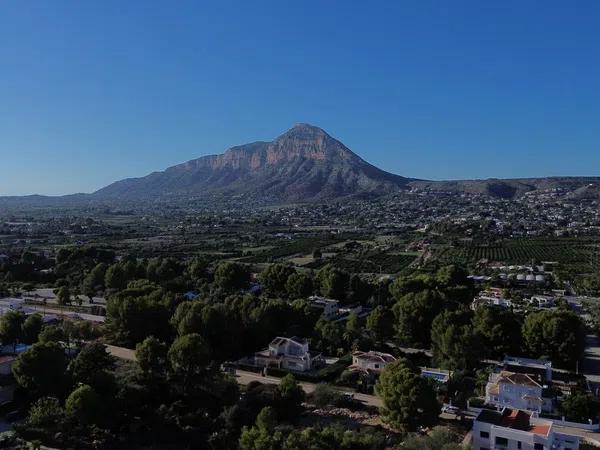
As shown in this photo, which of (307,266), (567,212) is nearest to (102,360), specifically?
(307,266)

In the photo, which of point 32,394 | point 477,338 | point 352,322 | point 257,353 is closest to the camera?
point 32,394

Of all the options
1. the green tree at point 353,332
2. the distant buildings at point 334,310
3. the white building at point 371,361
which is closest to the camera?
the white building at point 371,361

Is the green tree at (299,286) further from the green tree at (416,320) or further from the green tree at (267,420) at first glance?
the green tree at (267,420)

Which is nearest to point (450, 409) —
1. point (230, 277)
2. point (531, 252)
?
point (230, 277)

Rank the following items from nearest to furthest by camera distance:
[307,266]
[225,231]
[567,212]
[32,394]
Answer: [32,394] < [307,266] < [225,231] < [567,212]

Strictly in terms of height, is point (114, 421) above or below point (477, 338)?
below

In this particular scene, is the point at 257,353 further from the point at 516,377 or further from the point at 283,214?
the point at 283,214

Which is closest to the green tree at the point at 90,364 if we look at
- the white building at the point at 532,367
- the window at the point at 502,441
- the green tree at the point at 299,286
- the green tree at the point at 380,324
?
the green tree at the point at 380,324
